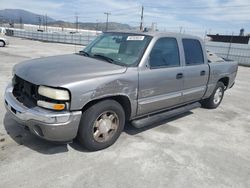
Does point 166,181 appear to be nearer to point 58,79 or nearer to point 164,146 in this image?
point 164,146

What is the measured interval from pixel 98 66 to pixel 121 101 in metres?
0.65

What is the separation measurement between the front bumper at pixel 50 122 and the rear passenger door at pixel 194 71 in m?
2.45

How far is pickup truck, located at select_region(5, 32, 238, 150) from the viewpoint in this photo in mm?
2895

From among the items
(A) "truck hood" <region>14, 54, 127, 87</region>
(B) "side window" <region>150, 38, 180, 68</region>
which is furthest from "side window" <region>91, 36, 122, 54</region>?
(B) "side window" <region>150, 38, 180, 68</region>

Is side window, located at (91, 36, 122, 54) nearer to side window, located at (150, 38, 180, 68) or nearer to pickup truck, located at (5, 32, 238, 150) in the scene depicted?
pickup truck, located at (5, 32, 238, 150)

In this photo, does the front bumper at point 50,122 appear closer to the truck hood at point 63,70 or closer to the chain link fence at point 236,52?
the truck hood at point 63,70

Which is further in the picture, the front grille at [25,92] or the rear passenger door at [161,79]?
the rear passenger door at [161,79]

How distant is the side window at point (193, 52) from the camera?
179 inches

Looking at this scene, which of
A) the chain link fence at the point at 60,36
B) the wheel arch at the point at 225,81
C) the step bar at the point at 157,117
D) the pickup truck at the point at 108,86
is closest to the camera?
the pickup truck at the point at 108,86

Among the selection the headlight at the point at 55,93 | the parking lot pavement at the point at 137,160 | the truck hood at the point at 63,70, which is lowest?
the parking lot pavement at the point at 137,160

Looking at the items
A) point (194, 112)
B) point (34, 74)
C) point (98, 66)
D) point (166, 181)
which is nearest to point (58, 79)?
point (34, 74)

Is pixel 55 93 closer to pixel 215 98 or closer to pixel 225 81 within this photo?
pixel 215 98

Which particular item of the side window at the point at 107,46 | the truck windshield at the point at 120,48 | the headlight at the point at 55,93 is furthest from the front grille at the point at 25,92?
the side window at the point at 107,46

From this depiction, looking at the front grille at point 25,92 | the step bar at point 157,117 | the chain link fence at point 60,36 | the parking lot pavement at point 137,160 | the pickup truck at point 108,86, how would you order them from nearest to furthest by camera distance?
the parking lot pavement at point 137,160
the pickup truck at point 108,86
the front grille at point 25,92
the step bar at point 157,117
the chain link fence at point 60,36
